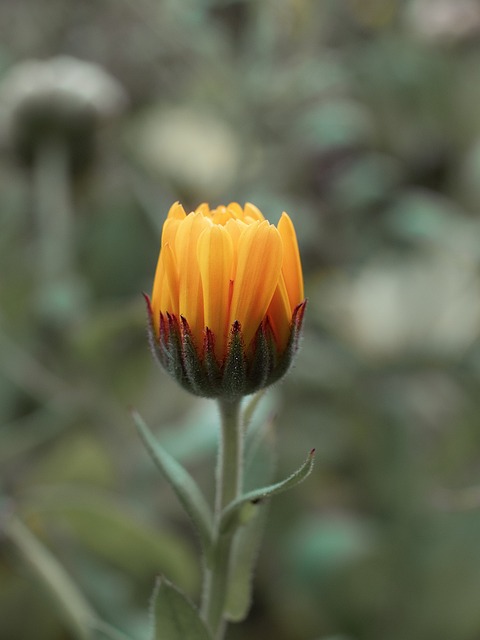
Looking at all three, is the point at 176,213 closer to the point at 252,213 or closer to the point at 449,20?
the point at 252,213

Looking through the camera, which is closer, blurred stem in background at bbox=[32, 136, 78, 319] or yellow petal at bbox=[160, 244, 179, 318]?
yellow petal at bbox=[160, 244, 179, 318]

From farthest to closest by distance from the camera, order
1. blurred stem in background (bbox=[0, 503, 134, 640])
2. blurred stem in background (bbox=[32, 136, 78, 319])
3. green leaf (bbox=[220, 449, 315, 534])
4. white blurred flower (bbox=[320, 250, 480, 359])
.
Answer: white blurred flower (bbox=[320, 250, 480, 359]) → blurred stem in background (bbox=[32, 136, 78, 319]) → blurred stem in background (bbox=[0, 503, 134, 640]) → green leaf (bbox=[220, 449, 315, 534])

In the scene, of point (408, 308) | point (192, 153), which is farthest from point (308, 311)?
point (192, 153)

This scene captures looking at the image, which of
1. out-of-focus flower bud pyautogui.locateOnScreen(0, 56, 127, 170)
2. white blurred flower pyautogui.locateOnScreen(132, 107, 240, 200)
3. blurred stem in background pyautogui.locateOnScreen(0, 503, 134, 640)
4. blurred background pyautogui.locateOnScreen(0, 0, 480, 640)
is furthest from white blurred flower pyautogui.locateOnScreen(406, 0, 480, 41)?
blurred stem in background pyautogui.locateOnScreen(0, 503, 134, 640)

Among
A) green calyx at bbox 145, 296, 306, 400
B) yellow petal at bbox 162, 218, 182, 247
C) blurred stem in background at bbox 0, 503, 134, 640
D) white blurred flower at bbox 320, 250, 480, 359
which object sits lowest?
white blurred flower at bbox 320, 250, 480, 359

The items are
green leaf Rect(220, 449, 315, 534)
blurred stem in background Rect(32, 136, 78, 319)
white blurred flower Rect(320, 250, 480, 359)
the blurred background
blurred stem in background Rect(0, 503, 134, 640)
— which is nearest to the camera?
green leaf Rect(220, 449, 315, 534)

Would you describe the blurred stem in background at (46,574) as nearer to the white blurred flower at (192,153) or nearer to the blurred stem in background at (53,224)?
the blurred stem in background at (53,224)

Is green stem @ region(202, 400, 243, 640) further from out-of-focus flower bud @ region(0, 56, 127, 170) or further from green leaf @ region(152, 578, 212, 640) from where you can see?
out-of-focus flower bud @ region(0, 56, 127, 170)

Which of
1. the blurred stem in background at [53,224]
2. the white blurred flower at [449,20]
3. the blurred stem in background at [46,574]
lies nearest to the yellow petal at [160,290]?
the blurred stem in background at [46,574]
